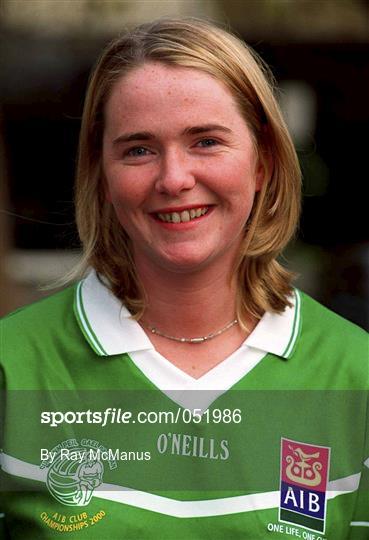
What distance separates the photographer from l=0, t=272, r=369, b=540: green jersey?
1.39 m

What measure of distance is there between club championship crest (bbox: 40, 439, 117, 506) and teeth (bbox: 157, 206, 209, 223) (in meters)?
0.39

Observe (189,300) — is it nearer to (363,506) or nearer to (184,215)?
(184,215)

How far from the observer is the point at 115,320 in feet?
5.05

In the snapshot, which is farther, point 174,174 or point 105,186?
point 105,186

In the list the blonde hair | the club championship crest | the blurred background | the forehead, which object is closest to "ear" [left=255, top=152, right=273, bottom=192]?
the blonde hair

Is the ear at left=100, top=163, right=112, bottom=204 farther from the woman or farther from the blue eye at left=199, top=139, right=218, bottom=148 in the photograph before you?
the blue eye at left=199, top=139, right=218, bottom=148

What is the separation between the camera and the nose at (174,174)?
1.35 m

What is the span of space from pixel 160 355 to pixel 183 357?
46 mm

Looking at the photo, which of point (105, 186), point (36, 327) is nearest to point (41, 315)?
point (36, 327)

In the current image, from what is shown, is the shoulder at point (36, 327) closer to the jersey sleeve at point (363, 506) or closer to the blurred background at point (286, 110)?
the blurred background at point (286, 110)

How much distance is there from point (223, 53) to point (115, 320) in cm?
49

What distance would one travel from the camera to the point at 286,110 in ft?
5.98

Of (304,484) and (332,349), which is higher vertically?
(332,349)

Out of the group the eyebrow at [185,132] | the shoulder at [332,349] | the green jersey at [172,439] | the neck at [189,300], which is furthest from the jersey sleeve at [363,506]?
the eyebrow at [185,132]
